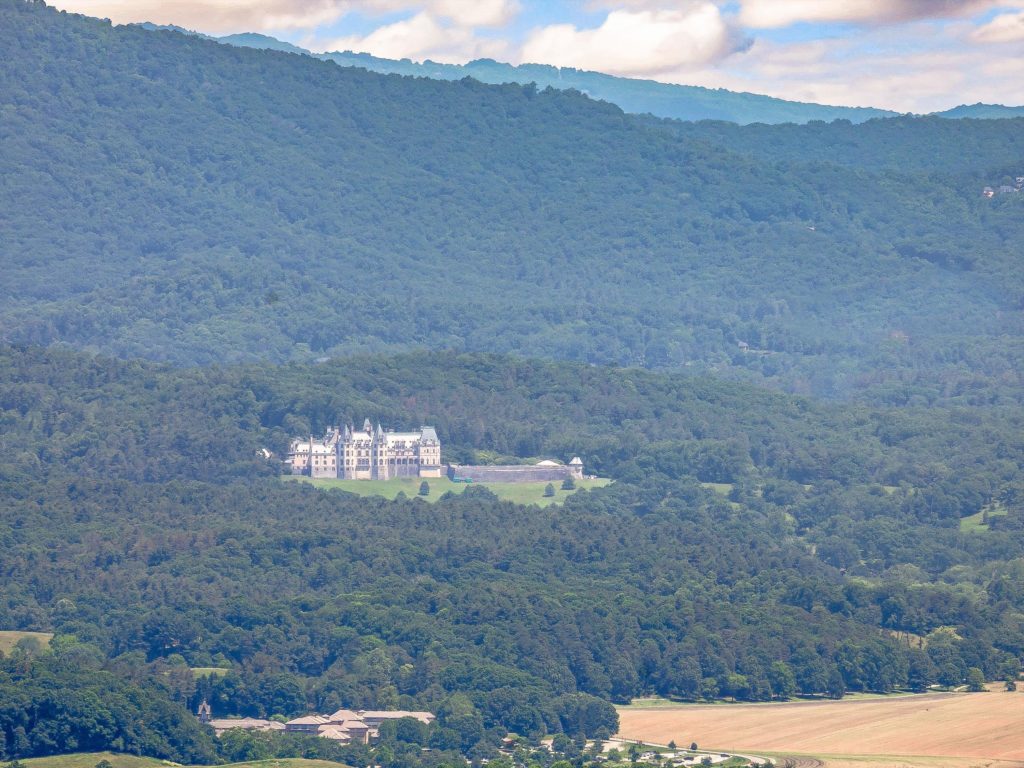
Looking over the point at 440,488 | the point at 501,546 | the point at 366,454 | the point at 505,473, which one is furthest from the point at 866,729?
the point at 366,454

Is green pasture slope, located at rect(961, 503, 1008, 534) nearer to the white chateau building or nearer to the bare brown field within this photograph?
the white chateau building

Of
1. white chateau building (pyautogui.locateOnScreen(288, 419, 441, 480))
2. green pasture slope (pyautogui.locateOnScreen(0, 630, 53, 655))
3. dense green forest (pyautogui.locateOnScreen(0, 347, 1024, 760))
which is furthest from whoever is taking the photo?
white chateau building (pyautogui.locateOnScreen(288, 419, 441, 480))

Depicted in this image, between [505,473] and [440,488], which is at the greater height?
[505,473]

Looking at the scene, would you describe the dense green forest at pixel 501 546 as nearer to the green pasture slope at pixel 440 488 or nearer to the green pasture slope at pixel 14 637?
the green pasture slope at pixel 14 637

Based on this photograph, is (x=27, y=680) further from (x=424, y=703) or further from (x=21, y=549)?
(x=21, y=549)

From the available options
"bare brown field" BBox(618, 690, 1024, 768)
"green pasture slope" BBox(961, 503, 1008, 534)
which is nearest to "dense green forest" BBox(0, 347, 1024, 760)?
"green pasture slope" BBox(961, 503, 1008, 534)

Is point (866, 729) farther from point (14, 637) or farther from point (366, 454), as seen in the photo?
point (366, 454)

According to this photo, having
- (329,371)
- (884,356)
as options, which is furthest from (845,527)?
(884,356)
